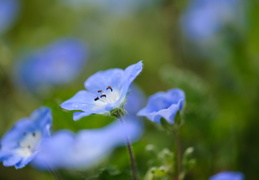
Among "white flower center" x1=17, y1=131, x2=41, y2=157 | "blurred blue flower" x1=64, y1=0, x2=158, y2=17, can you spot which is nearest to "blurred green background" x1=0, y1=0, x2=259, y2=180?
"blurred blue flower" x1=64, y1=0, x2=158, y2=17

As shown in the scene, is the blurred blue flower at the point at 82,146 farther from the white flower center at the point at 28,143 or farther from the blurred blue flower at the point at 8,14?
the blurred blue flower at the point at 8,14

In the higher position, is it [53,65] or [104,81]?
[53,65]

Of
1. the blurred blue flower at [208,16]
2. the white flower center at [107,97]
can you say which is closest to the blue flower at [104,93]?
the white flower center at [107,97]

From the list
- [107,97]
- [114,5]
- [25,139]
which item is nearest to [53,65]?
[114,5]

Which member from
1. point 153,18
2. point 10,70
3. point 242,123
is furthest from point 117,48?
point 242,123

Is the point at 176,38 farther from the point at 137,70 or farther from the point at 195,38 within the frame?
the point at 137,70

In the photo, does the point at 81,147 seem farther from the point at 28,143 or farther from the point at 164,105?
the point at 164,105
